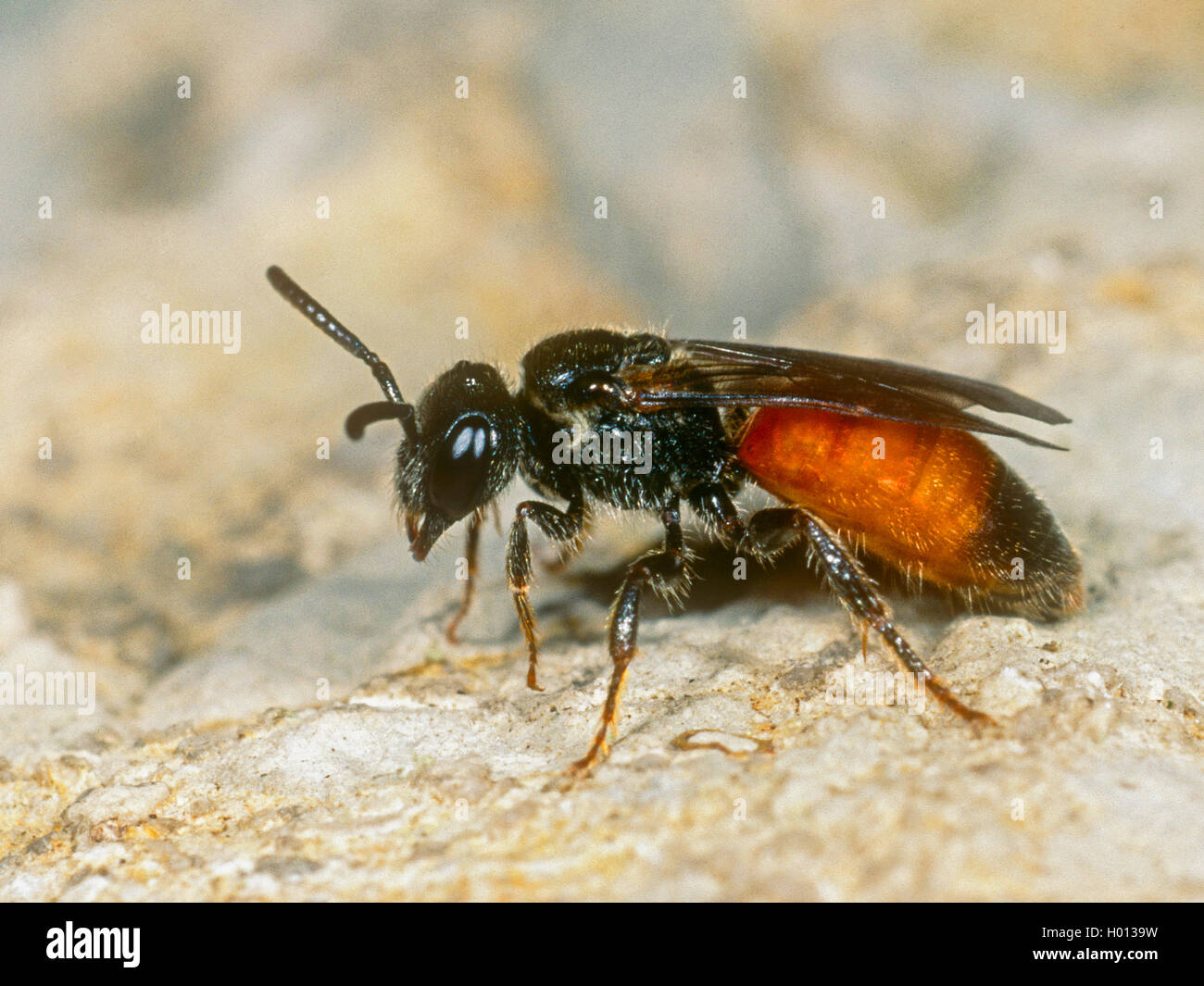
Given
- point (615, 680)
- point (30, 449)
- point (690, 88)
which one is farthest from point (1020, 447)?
point (30, 449)

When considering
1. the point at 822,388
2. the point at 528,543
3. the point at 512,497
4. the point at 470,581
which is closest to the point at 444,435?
the point at 528,543

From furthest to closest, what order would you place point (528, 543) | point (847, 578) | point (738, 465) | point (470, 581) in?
point (470, 581) < point (738, 465) < point (528, 543) < point (847, 578)

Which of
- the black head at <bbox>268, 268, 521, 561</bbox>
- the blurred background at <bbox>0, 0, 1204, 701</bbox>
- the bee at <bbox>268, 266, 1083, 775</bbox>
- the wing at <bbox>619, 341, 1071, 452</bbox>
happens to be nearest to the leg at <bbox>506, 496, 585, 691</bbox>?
the bee at <bbox>268, 266, 1083, 775</bbox>

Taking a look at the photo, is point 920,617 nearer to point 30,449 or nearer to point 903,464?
point 903,464

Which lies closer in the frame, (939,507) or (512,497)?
(939,507)

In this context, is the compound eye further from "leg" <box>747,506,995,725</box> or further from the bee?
"leg" <box>747,506,995,725</box>

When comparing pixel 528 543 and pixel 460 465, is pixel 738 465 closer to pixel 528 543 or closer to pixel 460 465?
pixel 528 543

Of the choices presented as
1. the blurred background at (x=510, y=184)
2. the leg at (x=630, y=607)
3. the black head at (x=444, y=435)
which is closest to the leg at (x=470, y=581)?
the black head at (x=444, y=435)
